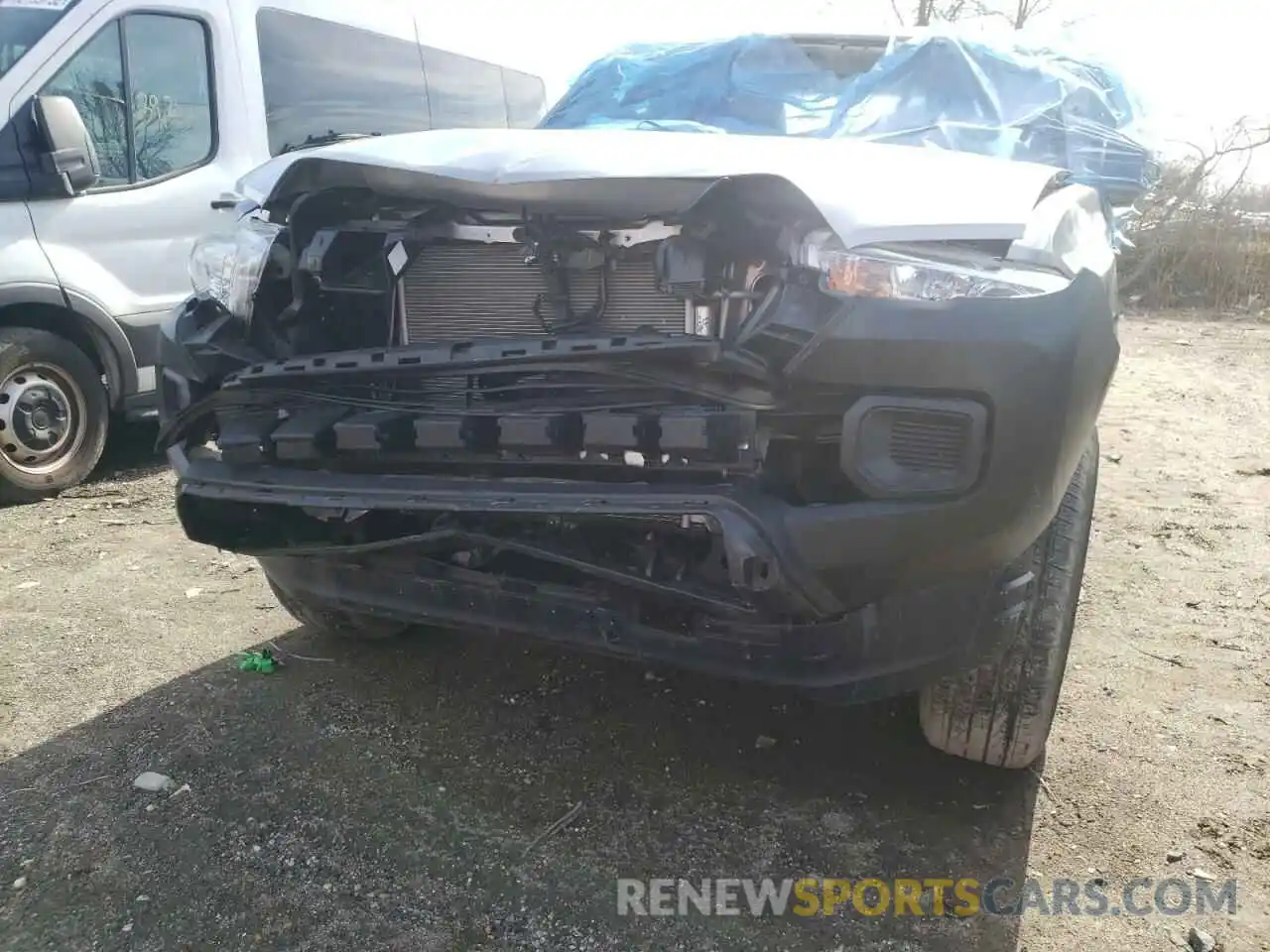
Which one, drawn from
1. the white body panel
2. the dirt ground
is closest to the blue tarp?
the dirt ground

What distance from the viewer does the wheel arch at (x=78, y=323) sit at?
451 centimetres

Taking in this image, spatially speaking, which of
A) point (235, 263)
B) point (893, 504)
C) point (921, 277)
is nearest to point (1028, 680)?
point (893, 504)

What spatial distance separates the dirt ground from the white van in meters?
1.42

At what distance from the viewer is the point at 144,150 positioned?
4922 mm

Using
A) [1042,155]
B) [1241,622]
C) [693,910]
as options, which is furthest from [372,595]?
[1241,622]

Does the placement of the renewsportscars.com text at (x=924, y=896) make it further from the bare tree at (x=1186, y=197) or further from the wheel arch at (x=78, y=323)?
the bare tree at (x=1186, y=197)

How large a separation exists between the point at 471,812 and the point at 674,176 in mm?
1484

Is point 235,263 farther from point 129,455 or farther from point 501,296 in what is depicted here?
point 129,455

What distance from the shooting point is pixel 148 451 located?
550 cm

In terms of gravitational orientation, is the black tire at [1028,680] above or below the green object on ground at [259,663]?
above

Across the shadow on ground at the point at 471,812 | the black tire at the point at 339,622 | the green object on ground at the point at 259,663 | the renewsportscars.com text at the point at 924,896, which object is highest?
the black tire at the point at 339,622

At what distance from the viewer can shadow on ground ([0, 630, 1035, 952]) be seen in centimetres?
197

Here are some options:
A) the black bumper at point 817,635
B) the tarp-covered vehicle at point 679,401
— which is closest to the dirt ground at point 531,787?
the tarp-covered vehicle at point 679,401

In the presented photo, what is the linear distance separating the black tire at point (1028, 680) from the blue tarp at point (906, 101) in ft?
4.74
